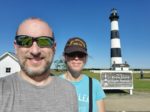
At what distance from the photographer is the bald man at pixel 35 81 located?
2410 mm

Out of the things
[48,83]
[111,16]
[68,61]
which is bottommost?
[48,83]

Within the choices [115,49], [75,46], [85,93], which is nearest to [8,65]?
[115,49]

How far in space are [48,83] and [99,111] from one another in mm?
1504

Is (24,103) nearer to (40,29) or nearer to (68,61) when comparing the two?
(40,29)

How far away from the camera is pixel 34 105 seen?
2.43 metres

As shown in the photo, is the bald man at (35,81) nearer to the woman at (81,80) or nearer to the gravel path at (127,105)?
the woman at (81,80)

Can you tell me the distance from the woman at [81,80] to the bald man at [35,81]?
4.47ft

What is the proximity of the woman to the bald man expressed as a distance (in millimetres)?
1362

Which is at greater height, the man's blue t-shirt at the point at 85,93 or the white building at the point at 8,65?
the white building at the point at 8,65

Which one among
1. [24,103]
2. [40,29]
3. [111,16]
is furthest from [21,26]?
[111,16]

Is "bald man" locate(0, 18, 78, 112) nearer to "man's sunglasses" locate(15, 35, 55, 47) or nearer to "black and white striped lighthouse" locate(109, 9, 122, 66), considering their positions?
"man's sunglasses" locate(15, 35, 55, 47)

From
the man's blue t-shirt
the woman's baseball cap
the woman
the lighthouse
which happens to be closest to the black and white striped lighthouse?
the lighthouse

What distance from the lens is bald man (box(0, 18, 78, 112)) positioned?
2410 millimetres

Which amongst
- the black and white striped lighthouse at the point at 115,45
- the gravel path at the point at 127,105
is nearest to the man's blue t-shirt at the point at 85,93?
the gravel path at the point at 127,105
